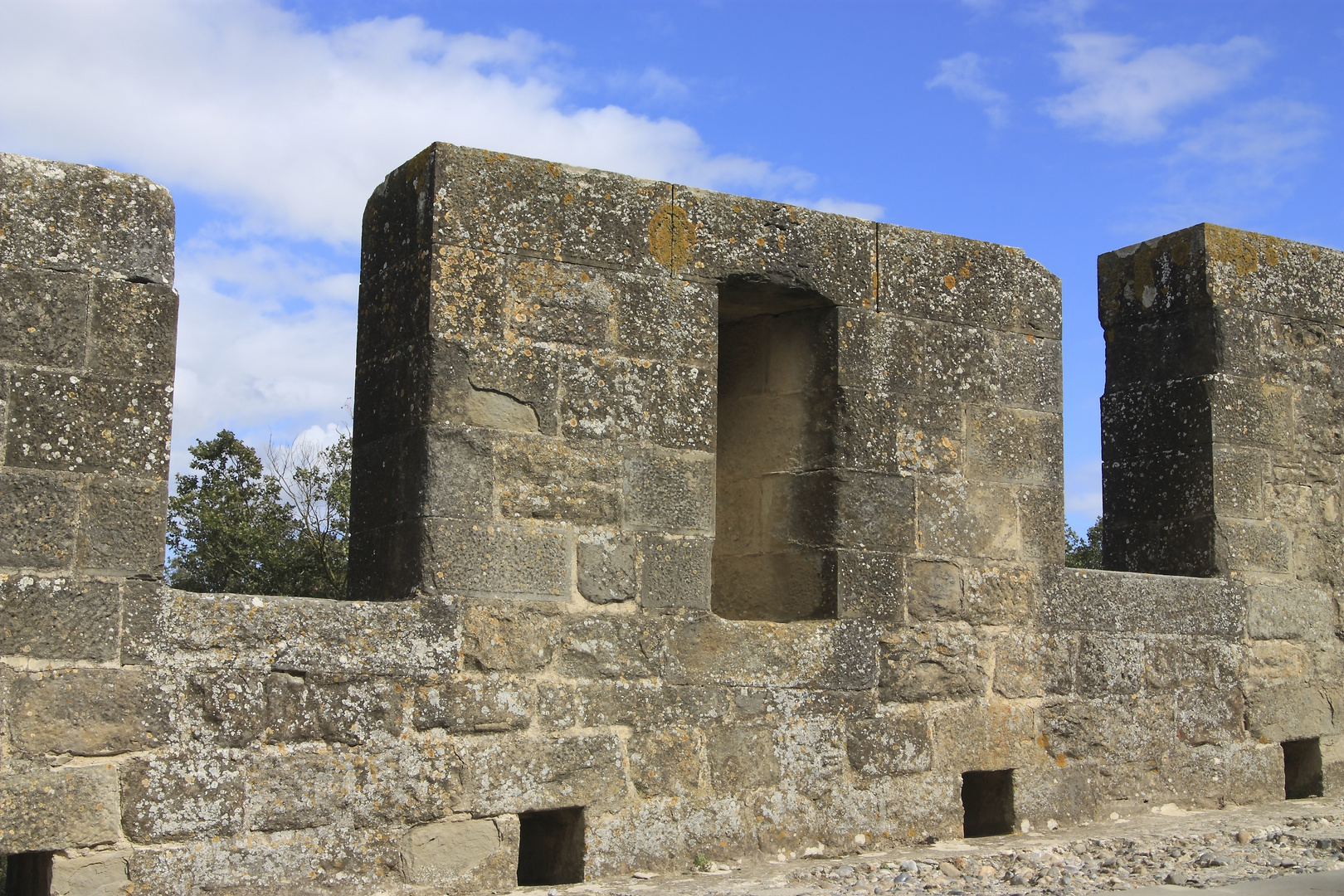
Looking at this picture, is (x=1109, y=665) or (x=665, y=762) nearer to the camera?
(x=665, y=762)

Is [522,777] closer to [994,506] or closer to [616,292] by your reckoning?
[616,292]

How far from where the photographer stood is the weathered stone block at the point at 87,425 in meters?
3.84

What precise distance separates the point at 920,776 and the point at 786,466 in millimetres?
1184

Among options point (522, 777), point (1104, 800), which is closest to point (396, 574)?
point (522, 777)

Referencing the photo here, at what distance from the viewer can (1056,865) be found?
447 centimetres

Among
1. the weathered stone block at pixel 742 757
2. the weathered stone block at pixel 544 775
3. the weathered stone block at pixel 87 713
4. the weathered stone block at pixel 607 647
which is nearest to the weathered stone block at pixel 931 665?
the weathered stone block at pixel 742 757

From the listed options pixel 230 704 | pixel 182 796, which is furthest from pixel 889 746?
pixel 182 796

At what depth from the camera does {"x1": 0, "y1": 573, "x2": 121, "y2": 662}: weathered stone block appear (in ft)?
12.4

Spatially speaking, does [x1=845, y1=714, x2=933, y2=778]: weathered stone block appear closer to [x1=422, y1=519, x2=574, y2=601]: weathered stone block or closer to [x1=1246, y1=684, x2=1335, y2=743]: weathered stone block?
[x1=422, y1=519, x2=574, y2=601]: weathered stone block

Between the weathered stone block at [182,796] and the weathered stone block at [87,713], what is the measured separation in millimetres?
76

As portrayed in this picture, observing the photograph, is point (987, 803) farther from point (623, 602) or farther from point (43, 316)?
point (43, 316)

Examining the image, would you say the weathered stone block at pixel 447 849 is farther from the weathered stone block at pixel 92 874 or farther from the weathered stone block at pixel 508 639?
the weathered stone block at pixel 92 874

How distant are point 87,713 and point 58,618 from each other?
262mm

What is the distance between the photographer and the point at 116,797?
3.82m
